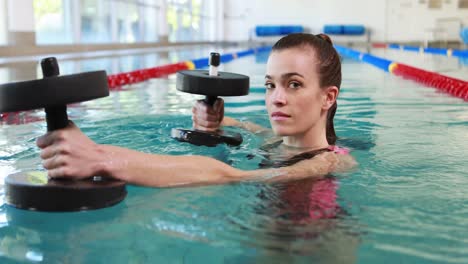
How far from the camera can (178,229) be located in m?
1.78

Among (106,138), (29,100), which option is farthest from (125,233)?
(106,138)

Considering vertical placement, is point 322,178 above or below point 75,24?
below

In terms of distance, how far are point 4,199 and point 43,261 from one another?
2.21ft

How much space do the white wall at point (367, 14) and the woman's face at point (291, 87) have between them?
23.7 m

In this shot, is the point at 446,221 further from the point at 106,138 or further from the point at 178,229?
the point at 106,138

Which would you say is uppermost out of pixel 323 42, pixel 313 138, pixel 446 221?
pixel 323 42

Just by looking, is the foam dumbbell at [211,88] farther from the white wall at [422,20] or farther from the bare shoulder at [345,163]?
the white wall at [422,20]

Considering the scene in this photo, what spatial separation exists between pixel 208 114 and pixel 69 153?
138 cm

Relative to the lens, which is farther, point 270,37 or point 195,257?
point 270,37

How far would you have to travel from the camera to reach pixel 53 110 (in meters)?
1.81

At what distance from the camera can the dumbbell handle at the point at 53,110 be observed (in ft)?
5.74

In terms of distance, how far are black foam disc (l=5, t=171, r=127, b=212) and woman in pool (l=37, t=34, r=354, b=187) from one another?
0.04m

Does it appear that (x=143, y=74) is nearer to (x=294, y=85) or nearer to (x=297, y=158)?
(x=297, y=158)

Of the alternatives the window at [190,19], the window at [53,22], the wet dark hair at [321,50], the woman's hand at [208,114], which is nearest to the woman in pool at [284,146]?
the wet dark hair at [321,50]
